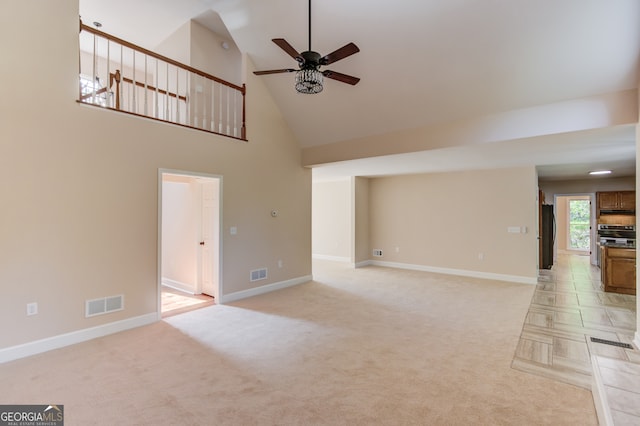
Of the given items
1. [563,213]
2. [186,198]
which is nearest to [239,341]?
[186,198]

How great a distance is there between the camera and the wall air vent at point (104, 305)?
3404mm

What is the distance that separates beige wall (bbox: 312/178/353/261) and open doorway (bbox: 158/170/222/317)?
4178 mm

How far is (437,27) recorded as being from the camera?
10.9 feet

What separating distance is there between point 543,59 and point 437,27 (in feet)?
3.85

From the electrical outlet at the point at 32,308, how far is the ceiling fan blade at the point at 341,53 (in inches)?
149

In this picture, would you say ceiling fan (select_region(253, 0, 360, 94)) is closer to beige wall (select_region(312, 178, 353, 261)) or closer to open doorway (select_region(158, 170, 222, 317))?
open doorway (select_region(158, 170, 222, 317))

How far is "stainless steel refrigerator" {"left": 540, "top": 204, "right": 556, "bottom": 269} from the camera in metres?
7.57

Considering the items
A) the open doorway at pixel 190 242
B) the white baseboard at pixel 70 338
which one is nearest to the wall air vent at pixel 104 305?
the white baseboard at pixel 70 338

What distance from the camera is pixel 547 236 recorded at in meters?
7.72

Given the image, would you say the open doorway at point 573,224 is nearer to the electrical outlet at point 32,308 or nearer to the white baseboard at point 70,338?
the white baseboard at point 70,338

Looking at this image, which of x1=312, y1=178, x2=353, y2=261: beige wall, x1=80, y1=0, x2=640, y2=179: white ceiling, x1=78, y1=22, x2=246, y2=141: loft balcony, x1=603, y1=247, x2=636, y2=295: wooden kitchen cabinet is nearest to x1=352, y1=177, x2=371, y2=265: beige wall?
x1=312, y1=178, x2=353, y2=261: beige wall

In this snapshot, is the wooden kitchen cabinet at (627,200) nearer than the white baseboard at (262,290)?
No
